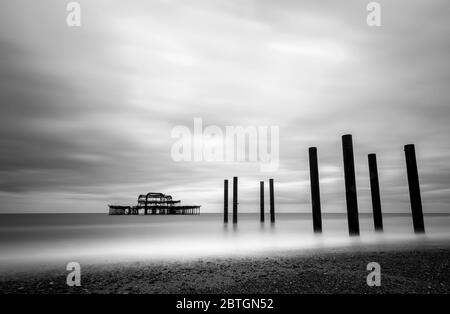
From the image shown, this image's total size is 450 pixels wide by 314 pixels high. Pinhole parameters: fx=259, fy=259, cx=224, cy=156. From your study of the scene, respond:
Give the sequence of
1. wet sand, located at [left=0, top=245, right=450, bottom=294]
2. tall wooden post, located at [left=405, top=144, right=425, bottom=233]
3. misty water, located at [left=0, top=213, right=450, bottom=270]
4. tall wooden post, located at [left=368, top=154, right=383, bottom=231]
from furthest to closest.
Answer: tall wooden post, located at [left=368, top=154, right=383, bottom=231] < tall wooden post, located at [left=405, top=144, right=425, bottom=233] < misty water, located at [left=0, top=213, right=450, bottom=270] < wet sand, located at [left=0, top=245, right=450, bottom=294]

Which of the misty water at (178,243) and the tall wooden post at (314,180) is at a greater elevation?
the tall wooden post at (314,180)

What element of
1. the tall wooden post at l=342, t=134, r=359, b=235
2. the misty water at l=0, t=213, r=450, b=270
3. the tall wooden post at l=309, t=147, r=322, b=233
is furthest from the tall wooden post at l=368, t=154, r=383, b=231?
the tall wooden post at l=309, t=147, r=322, b=233

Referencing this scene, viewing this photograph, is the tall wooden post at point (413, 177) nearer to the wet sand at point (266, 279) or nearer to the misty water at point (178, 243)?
the misty water at point (178, 243)

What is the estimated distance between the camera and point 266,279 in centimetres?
557

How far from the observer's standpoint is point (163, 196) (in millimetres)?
76875

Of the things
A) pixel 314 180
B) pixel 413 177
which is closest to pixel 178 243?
pixel 314 180

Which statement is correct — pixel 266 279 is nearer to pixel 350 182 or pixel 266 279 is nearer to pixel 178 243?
pixel 350 182

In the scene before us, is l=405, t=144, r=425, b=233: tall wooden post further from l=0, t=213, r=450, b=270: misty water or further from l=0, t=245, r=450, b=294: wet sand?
l=0, t=245, r=450, b=294: wet sand

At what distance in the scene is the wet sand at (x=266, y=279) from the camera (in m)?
4.97

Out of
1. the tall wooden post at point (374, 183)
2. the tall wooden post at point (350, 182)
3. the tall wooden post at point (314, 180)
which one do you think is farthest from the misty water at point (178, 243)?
the tall wooden post at point (314, 180)

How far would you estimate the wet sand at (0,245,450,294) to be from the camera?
16.3 ft

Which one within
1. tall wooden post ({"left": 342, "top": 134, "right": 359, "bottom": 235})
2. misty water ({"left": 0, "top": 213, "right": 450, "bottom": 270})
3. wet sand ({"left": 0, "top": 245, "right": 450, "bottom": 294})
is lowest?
misty water ({"left": 0, "top": 213, "right": 450, "bottom": 270})
